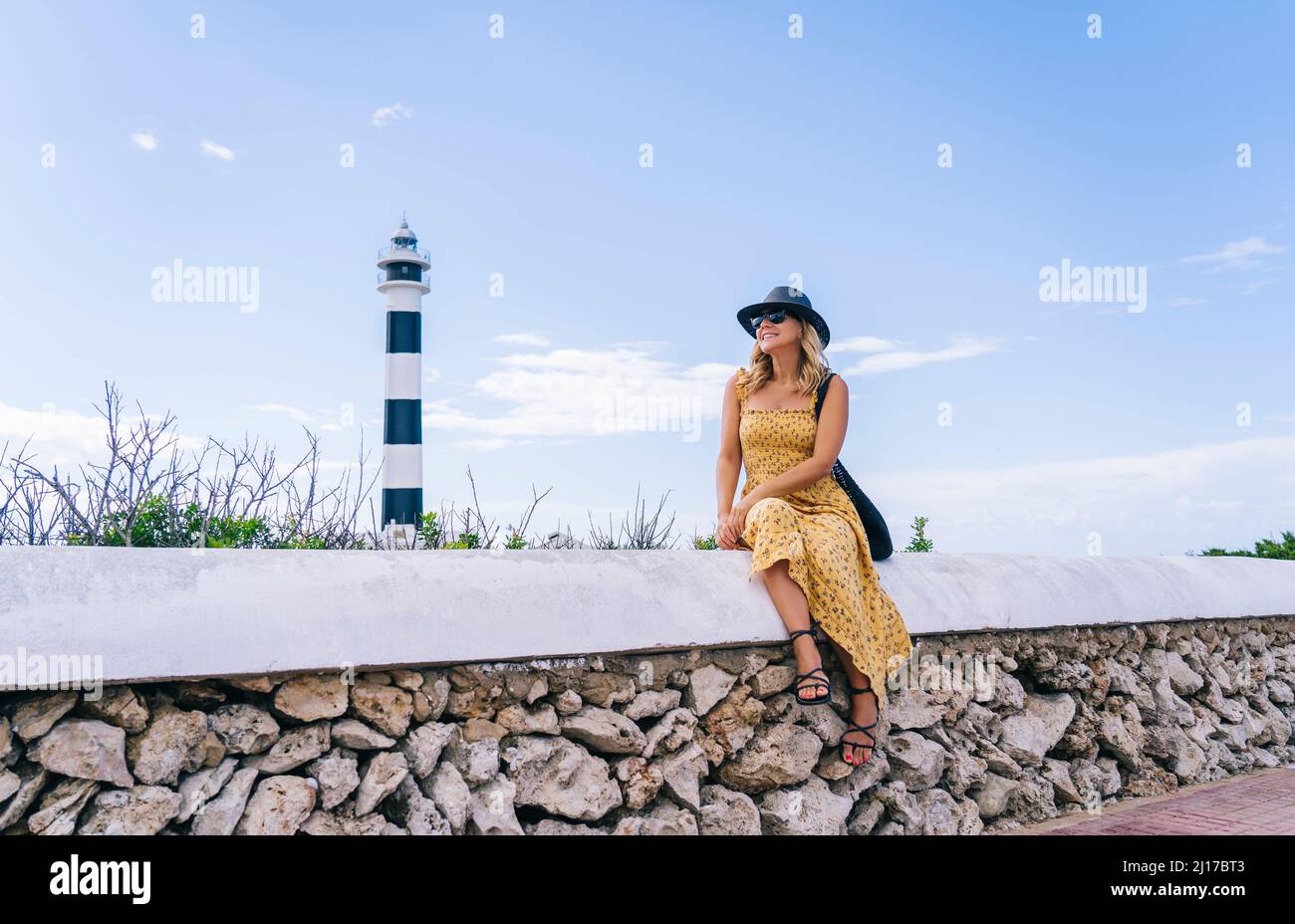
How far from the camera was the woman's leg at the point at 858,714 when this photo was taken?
13.7 ft

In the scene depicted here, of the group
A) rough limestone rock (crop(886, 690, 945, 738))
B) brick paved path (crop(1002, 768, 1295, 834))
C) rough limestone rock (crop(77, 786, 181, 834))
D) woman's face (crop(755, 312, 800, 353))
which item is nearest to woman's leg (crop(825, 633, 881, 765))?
rough limestone rock (crop(886, 690, 945, 738))

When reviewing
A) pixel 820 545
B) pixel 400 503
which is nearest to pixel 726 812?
pixel 820 545

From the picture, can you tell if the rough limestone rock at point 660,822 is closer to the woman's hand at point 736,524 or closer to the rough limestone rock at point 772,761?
the rough limestone rock at point 772,761

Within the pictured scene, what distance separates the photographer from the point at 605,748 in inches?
144

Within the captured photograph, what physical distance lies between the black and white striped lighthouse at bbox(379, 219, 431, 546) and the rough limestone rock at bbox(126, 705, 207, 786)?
12.7 meters

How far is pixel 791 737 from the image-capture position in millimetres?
4062

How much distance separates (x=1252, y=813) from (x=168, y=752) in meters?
4.70

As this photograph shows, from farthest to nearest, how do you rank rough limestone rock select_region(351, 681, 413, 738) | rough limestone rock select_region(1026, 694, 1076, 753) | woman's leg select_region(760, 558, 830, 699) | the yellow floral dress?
rough limestone rock select_region(1026, 694, 1076, 753) → the yellow floral dress → woman's leg select_region(760, 558, 830, 699) → rough limestone rock select_region(351, 681, 413, 738)

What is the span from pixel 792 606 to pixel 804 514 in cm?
55

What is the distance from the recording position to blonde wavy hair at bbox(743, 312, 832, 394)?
4590 mm

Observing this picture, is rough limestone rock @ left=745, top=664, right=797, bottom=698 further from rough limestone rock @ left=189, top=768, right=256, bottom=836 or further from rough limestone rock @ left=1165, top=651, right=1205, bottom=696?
rough limestone rock @ left=1165, top=651, right=1205, bottom=696
